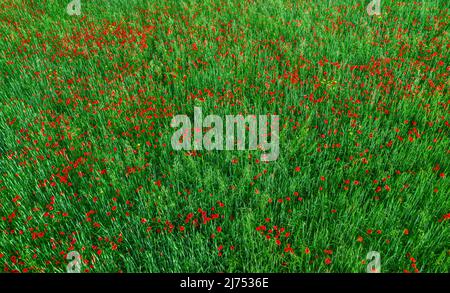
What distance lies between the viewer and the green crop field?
2.71 metres

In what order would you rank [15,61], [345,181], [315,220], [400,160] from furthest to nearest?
[15,61], [400,160], [345,181], [315,220]

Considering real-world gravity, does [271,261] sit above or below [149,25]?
below

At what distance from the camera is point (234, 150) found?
3553mm

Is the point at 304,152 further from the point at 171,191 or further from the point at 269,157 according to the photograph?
the point at 171,191

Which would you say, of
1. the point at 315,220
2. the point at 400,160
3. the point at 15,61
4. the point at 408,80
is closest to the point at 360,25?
the point at 408,80

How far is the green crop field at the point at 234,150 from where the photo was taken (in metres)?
2.71

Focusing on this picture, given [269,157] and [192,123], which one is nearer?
[269,157]

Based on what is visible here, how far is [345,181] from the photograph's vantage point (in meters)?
3.10

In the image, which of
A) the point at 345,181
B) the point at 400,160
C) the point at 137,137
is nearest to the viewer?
the point at 345,181

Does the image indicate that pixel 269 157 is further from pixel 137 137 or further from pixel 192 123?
pixel 137 137

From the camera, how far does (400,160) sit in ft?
10.9

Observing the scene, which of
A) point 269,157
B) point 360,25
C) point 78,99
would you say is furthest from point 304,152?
point 360,25
